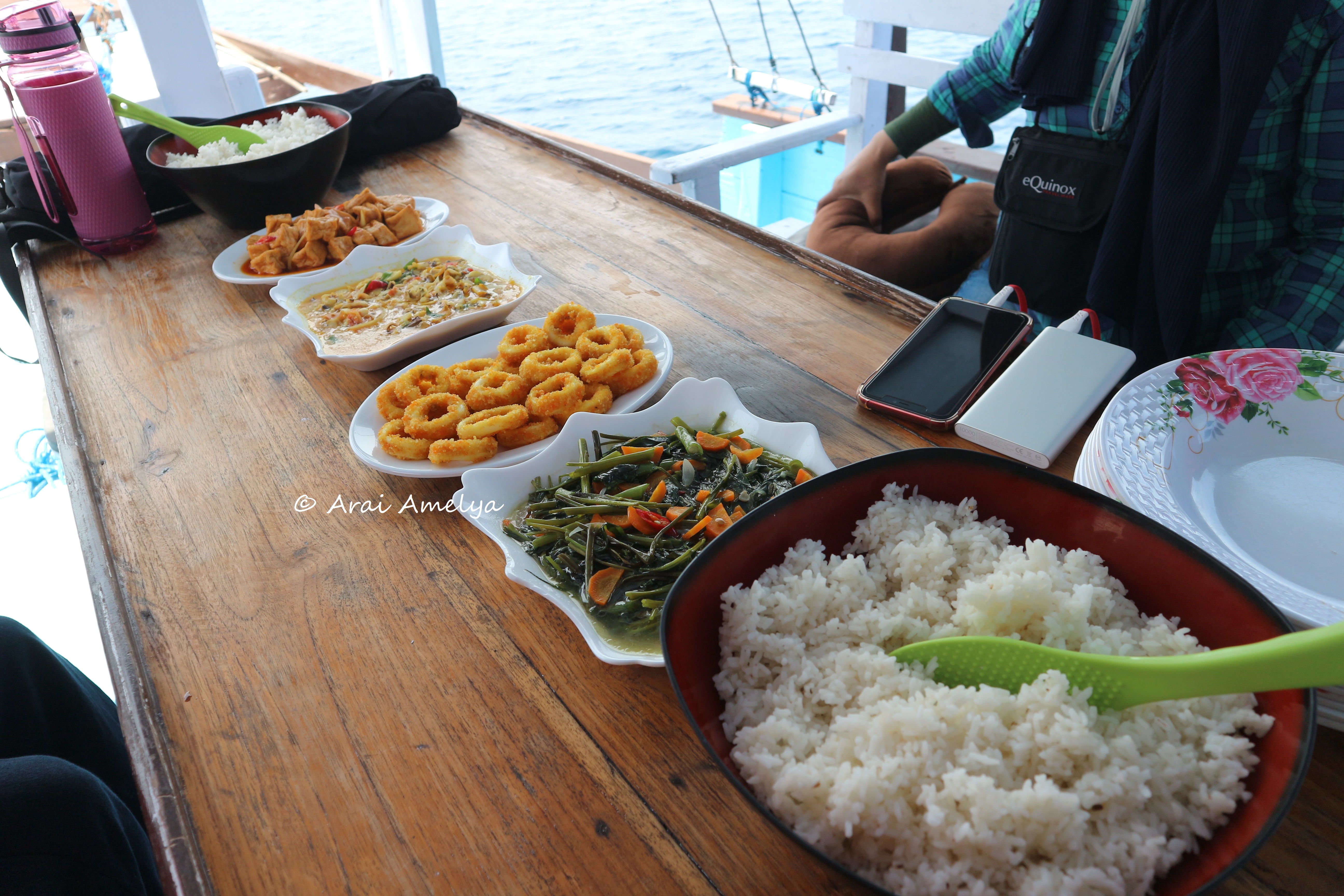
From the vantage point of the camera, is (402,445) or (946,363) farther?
(946,363)

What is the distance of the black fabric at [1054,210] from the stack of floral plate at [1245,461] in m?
1.10

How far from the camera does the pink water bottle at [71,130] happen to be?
1.79 meters

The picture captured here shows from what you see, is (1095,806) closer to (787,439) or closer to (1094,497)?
(1094,497)

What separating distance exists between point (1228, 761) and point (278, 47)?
6849 mm

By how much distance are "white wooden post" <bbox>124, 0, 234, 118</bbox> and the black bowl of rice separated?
1185 millimetres

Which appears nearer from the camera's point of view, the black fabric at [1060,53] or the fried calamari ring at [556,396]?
the fried calamari ring at [556,396]

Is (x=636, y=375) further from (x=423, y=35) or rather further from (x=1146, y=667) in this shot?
(x=423, y=35)

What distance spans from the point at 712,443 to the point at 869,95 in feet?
10.4

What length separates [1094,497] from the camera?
78cm

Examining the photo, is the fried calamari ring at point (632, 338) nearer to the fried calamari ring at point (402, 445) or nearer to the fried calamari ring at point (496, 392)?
the fried calamari ring at point (496, 392)

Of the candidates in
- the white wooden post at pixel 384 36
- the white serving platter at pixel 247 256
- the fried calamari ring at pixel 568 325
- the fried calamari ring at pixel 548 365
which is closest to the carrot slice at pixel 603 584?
the fried calamari ring at pixel 548 365

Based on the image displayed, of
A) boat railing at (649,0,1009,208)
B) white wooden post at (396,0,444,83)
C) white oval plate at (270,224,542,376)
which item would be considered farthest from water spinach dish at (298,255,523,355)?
white wooden post at (396,0,444,83)

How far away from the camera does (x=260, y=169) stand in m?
1.93

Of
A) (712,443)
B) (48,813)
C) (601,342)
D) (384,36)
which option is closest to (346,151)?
(601,342)
